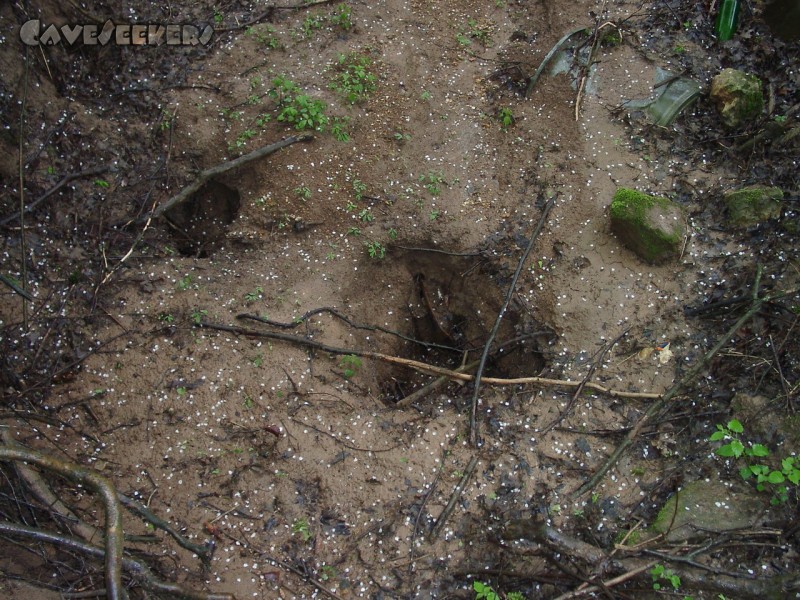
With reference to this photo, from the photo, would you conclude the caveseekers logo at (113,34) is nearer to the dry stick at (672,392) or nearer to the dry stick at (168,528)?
the dry stick at (168,528)

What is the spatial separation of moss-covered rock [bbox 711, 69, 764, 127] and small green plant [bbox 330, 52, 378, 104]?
3410 mm

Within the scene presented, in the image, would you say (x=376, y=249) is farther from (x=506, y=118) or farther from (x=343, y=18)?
(x=343, y=18)

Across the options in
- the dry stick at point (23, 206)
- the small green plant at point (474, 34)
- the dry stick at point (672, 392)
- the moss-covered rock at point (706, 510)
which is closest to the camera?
the moss-covered rock at point (706, 510)

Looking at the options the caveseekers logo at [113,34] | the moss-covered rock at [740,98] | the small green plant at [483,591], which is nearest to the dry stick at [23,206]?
the caveseekers logo at [113,34]

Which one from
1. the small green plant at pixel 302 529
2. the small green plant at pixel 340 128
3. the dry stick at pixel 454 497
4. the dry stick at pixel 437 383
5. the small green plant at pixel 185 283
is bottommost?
the small green plant at pixel 302 529

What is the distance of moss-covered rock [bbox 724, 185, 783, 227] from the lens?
4520 millimetres

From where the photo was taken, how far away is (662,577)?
3297 millimetres

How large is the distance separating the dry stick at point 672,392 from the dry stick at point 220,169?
3.78 meters

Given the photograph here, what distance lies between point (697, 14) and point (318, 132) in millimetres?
4298

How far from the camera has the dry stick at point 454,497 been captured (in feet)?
12.1

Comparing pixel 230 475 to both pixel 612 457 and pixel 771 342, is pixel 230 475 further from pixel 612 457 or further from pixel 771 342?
pixel 771 342

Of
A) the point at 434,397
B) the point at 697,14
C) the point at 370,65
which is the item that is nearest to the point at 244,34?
the point at 370,65

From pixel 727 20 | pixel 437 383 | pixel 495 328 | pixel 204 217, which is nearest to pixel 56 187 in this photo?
pixel 204 217

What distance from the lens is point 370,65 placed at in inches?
217
